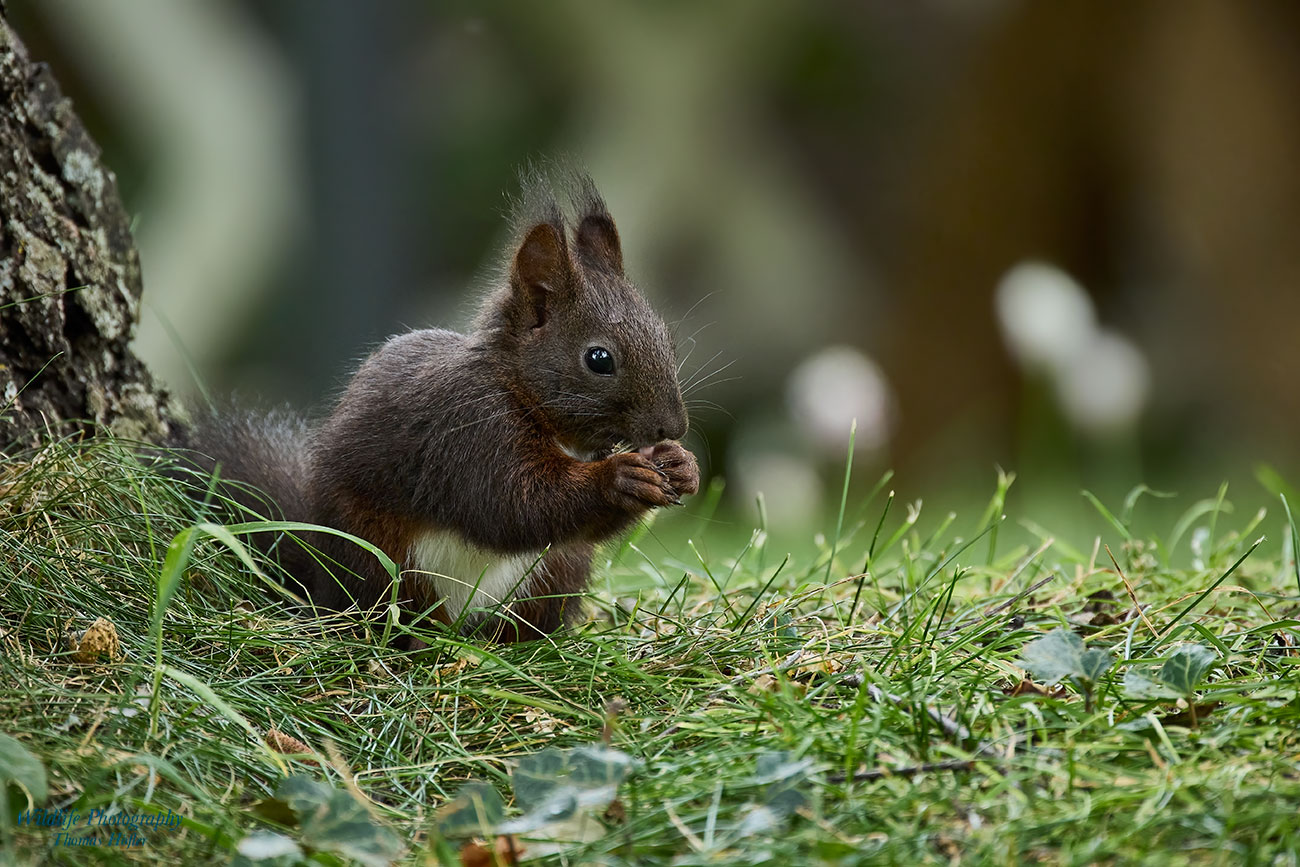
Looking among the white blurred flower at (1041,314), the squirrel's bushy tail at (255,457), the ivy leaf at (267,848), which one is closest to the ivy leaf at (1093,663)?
the ivy leaf at (267,848)

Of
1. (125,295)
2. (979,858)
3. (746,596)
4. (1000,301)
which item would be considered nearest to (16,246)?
(125,295)

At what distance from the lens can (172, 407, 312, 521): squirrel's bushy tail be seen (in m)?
2.68

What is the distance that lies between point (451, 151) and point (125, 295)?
343 cm

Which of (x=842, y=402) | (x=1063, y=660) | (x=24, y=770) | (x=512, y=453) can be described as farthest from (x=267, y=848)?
(x=842, y=402)

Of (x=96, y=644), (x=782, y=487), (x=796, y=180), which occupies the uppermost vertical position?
(x=796, y=180)

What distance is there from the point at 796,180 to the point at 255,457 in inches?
183

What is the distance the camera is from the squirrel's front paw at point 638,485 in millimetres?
2436

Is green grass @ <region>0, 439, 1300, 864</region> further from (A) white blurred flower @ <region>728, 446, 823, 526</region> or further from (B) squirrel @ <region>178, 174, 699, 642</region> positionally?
(A) white blurred flower @ <region>728, 446, 823, 526</region>

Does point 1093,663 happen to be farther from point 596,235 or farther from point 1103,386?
point 1103,386

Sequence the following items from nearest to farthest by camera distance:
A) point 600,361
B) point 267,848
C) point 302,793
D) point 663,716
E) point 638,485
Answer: point 267,848
point 302,793
point 663,716
point 638,485
point 600,361

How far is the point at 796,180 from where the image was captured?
22.6 ft

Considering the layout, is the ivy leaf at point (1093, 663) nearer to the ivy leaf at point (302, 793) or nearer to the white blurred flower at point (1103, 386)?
the ivy leaf at point (302, 793)

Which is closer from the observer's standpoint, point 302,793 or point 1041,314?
point 302,793

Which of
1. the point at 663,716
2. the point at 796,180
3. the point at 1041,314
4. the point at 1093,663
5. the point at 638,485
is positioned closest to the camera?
the point at 1093,663
